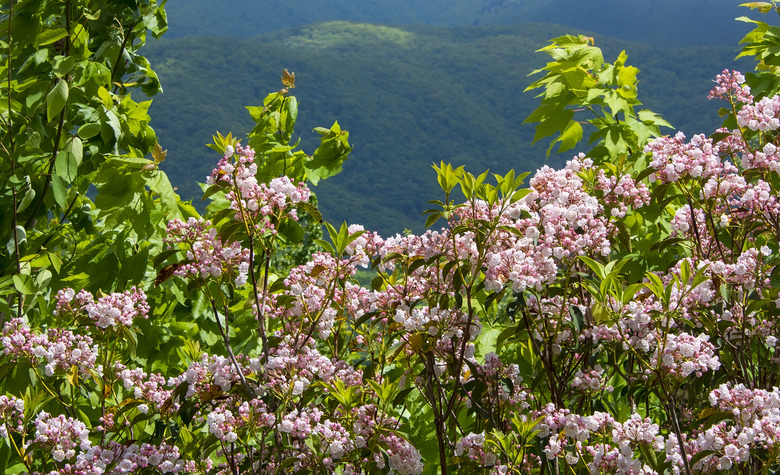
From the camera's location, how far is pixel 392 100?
141375 millimetres

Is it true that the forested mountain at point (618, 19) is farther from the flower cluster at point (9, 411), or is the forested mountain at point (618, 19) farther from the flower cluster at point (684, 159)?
the flower cluster at point (9, 411)

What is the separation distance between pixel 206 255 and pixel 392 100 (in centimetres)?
14151

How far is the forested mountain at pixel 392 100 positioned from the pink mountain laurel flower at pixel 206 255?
11378 centimetres

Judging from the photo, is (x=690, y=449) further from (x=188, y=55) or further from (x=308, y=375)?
(x=188, y=55)

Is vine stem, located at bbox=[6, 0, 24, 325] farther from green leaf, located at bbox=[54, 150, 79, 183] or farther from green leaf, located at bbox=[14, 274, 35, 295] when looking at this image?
green leaf, located at bbox=[54, 150, 79, 183]

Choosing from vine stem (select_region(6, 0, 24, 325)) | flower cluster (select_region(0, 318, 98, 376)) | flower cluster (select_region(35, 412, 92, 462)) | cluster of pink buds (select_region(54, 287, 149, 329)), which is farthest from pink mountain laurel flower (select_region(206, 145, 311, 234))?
vine stem (select_region(6, 0, 24, 325))

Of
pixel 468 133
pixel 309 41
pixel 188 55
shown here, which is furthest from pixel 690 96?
pixel 188 55

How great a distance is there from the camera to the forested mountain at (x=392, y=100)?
405ft

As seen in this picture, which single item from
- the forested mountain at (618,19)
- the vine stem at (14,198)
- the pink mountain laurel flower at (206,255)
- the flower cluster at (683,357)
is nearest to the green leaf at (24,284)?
the vine stem at (14,198)

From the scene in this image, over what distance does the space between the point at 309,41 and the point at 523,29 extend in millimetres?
46087

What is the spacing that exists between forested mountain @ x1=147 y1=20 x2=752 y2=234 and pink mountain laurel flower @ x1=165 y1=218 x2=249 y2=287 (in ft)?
373

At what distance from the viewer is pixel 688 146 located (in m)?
2.36

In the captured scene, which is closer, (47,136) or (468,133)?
(47,136)

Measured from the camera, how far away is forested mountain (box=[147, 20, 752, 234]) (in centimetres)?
12338
